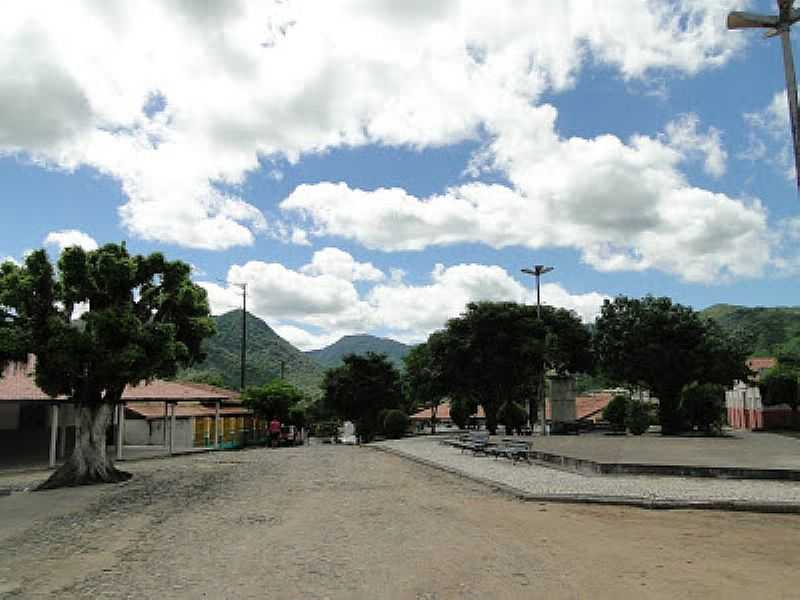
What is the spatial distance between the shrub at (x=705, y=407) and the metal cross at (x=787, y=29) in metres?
20.1

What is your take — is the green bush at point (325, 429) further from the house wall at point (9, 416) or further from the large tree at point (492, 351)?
the house wall at point (9, 416)

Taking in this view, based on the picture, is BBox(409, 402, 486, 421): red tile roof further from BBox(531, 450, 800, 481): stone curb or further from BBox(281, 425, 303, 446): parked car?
BBox(531, 450, 800, 481): stone curb

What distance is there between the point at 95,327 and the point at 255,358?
119968 mm

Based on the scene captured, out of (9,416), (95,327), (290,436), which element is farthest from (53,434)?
(290,436)

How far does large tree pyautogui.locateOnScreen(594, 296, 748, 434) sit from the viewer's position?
30.8 metres

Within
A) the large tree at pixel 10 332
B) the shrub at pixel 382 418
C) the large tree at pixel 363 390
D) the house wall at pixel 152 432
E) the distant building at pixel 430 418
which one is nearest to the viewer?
the large tree at pixel 10 332

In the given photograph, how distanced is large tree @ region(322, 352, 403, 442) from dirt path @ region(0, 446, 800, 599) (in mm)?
25881

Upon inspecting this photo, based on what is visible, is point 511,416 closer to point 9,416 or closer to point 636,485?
point 636,485

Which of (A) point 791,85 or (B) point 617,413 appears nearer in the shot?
(A) point 791,85

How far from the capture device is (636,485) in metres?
12.5

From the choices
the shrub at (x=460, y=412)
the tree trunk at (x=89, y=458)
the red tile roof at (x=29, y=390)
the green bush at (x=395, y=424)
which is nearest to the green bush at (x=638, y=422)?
the green bush at (x=395, y=424)

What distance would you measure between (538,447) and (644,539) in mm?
12538

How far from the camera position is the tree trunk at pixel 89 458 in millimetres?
16969

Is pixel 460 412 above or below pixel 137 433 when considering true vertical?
above
